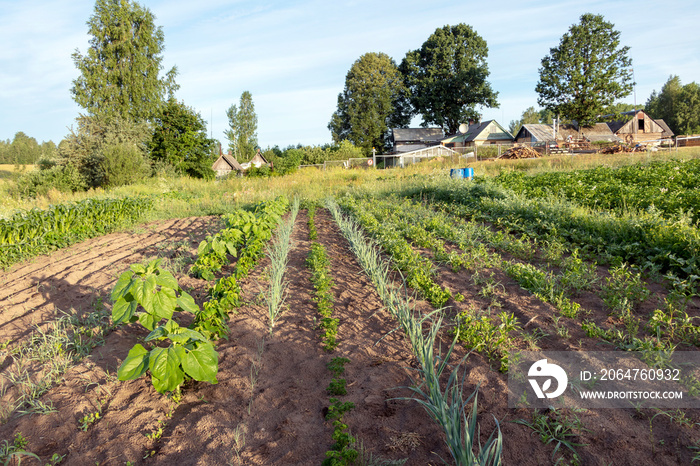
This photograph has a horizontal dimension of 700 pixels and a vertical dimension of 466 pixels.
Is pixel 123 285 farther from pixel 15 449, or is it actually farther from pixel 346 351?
pixel 346 351

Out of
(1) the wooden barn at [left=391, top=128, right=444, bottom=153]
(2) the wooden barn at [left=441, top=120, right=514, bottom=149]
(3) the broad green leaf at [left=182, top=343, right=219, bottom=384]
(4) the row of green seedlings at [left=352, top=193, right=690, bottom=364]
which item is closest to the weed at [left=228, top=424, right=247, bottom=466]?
(3) the broad green leaf at [left=182, top=343, right=219, bottom=384]

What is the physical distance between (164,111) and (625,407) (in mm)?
28316

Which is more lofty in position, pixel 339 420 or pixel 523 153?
pixel 523 153

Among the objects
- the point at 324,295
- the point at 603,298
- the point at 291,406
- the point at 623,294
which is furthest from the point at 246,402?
the point at 623,294

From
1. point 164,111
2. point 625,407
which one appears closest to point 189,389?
point 625,407

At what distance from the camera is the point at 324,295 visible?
12.4ft

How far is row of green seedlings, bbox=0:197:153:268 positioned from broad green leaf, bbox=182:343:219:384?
20.9 ft

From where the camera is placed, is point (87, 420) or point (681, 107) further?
point (681, 107)

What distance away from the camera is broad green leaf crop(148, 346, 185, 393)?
7.06 ft

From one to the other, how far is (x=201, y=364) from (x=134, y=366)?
1.27ft

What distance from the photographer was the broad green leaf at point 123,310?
249 centimetres

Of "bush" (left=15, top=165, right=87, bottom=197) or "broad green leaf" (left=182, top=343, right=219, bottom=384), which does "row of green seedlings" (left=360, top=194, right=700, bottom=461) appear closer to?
"broad green leaf" (left=182, top=343, right=219, bottom=384)

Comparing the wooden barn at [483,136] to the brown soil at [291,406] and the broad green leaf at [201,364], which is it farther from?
the broad green leaf at [201,364]

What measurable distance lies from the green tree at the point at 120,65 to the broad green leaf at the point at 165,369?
1079 inches
